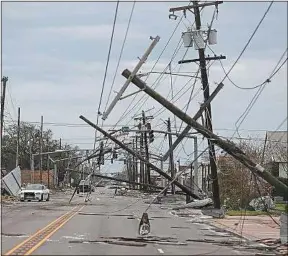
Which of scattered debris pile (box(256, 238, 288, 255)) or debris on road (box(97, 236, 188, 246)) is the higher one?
debris on road (box(97, 236, 188, 246))

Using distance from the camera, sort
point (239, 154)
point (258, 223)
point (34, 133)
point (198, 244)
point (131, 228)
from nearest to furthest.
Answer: point (198, 244)
point (239, 154)
point (131, 228)
point (258, 223)
point (34, 133)

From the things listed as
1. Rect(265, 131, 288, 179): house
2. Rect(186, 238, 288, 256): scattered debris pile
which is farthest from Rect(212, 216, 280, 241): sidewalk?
Rect(265, 131, 288, 179): house

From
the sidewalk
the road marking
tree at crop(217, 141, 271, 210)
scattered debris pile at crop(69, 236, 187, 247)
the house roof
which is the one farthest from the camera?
the house roof

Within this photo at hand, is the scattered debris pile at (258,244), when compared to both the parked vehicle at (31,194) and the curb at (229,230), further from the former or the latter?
the parked vehicle at (31,194)

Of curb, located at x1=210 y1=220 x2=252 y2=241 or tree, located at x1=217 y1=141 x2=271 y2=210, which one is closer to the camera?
curb, located at x1=210 y1=220 x2=252 y2=241

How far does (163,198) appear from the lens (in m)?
69.8

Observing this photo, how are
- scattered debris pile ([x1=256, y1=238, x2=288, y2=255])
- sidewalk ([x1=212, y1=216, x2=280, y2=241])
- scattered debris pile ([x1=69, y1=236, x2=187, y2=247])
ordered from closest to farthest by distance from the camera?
scattered debris pile ([x1=256, y1=238, x2=288, y2=255]), scattered debris pile ([x1=69, y1=236, x2=187, y2=247]), sidewalk ([x1=212, y1=216, x2=280, y2=241])

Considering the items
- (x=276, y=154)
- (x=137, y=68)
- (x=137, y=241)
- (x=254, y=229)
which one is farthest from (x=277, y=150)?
(x=137, y=241)

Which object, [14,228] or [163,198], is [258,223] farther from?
[163,198]

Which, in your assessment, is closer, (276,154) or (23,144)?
(276,154)

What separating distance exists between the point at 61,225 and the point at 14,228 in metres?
2.72

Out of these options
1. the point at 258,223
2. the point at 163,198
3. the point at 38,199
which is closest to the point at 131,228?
the point at 258,223

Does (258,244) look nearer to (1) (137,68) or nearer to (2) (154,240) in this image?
(2) (154,240)

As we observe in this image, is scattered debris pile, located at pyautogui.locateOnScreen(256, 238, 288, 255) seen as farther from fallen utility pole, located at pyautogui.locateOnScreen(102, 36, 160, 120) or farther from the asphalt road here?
fallen utility pole, located at pyautogui.locateOnScreen(102, 36, 160, 120)
